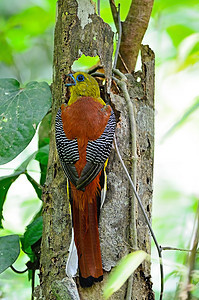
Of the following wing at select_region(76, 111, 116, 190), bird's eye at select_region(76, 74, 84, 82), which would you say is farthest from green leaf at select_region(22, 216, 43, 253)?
bird's eye at select_region(76, 74, 84, 82)

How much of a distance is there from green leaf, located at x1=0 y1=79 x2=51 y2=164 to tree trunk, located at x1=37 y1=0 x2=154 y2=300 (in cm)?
8

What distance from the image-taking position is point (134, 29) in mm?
2607

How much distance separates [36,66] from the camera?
3.97 m

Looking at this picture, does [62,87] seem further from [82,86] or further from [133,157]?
[133,157]

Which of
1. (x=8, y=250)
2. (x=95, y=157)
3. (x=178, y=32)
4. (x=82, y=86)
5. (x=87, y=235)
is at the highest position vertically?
(x=178, y=32)

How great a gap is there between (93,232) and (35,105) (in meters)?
0.73

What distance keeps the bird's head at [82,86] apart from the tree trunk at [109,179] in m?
0.06

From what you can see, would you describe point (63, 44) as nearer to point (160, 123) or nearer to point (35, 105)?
point (35, 105)

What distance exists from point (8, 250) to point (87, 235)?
0.48 metres

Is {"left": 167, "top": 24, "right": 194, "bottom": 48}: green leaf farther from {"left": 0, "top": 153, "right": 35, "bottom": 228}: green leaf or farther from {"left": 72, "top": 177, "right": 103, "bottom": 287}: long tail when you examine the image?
{"left": 0, "top": 153, "right": 35, "bottom": 228}: green leaf

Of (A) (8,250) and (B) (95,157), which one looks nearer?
(B) (95,157)

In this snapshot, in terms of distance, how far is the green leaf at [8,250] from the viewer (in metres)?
2.05

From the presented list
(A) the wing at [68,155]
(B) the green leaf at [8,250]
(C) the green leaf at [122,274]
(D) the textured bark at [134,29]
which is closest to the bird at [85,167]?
(A) the wing at [68,155]

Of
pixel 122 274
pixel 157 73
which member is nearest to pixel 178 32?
pixel 157 73
